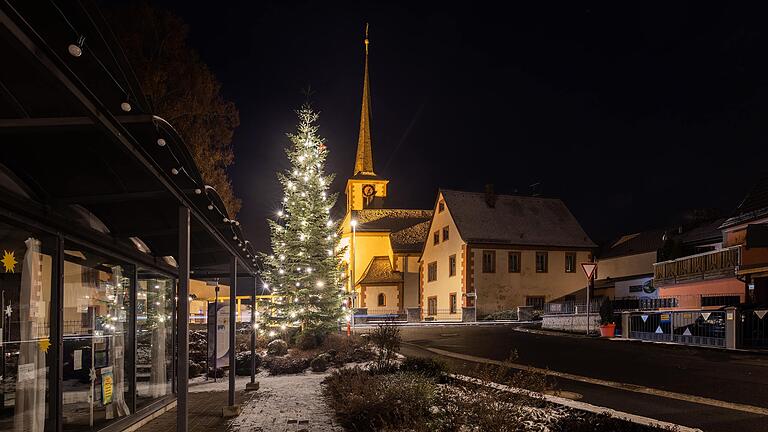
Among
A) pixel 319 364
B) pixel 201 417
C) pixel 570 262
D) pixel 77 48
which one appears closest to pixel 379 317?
pixel 570 262

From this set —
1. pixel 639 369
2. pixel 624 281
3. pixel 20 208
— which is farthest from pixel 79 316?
pixel 624 281

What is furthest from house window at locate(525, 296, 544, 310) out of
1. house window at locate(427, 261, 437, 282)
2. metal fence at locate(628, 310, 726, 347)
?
metal fence at locate(628, 310, 726, 347)

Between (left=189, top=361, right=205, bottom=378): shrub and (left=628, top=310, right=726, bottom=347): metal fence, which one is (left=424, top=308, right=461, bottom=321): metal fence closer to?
(left=628, top=310, right=726, bottom=347): metal fence

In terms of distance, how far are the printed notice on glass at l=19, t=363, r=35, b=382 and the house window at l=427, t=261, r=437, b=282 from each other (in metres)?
53.9

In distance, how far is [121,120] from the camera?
3988 mm

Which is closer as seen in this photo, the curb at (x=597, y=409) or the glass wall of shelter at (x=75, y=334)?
the glass wall of shelter at (x=75, y=334)

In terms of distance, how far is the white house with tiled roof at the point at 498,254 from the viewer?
52.9 m

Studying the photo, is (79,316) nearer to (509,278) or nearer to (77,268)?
(77,268)

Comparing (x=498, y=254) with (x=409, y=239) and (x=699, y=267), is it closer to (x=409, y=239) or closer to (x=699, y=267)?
(x=409, y=239)

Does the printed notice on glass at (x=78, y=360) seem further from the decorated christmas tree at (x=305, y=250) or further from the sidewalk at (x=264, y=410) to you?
the decorated christmas tree at (x=305, y=250)

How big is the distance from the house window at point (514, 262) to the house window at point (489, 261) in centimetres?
176

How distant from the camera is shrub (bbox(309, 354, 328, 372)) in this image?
17.0m

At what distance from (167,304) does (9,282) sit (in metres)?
5.78

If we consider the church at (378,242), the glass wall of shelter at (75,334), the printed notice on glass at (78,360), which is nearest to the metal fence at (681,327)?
the glass wall of shelter at (75,334)
